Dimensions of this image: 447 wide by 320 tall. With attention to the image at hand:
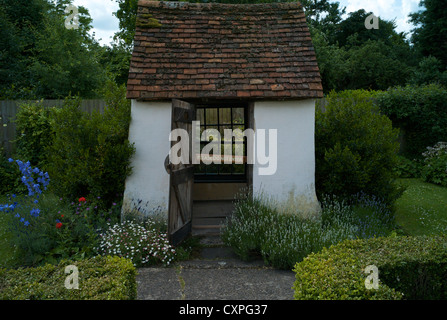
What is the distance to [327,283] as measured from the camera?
3279mm

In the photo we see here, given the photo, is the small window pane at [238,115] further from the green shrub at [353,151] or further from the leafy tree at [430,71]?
the leafy tree at [430,71]

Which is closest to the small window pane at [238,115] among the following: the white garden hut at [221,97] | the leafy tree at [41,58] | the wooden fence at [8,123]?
the white garden hut at [221,97]

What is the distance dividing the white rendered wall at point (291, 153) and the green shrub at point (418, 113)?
21.9 feet

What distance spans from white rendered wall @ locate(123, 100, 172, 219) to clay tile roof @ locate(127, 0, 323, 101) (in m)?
0.29

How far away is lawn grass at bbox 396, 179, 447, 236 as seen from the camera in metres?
7.34

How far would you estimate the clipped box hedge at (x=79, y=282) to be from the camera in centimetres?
305

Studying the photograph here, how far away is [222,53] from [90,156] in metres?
3.25

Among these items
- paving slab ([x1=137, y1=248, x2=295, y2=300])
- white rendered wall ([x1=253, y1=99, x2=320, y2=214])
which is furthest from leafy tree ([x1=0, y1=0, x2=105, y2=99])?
paving slab ([x1=137, y1=248, x2=295, y2=300])

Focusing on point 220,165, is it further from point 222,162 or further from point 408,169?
point 408,169

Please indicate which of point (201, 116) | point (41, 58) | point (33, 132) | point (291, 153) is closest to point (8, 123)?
point (33, 132)

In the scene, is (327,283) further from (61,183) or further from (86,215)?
(61,183)

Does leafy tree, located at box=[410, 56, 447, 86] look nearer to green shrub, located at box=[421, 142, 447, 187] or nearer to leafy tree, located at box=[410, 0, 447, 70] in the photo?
leafy tree, located at box=[410, 0, 447, 70]

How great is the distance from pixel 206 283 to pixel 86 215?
8.00 feet
